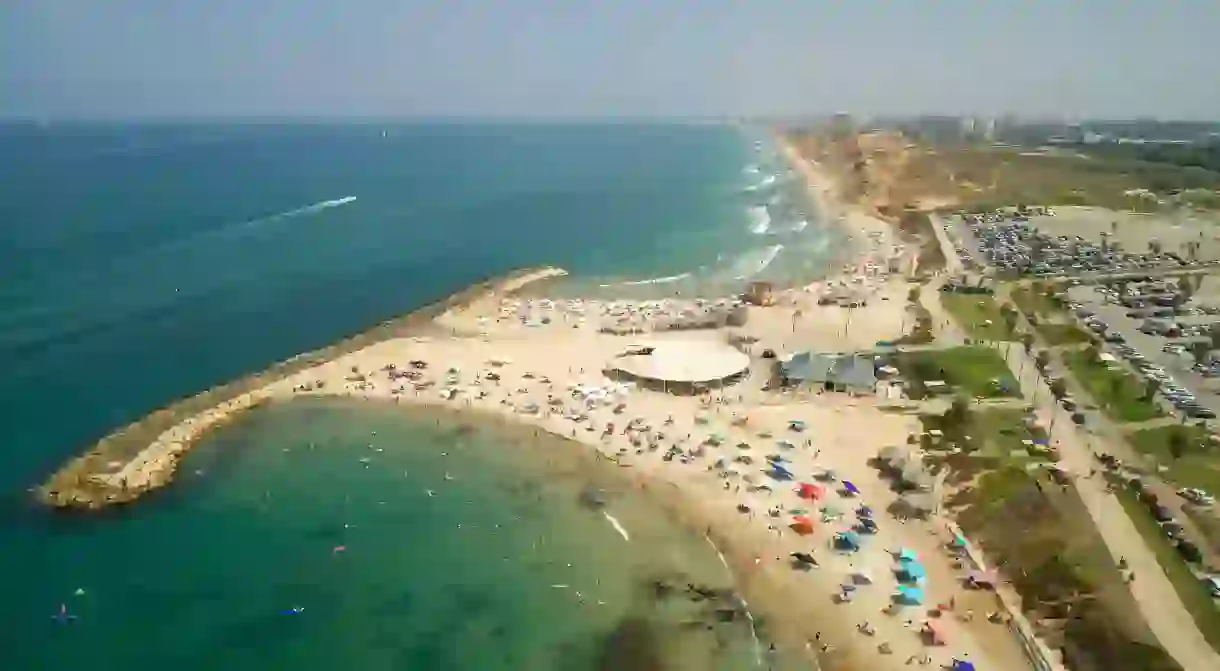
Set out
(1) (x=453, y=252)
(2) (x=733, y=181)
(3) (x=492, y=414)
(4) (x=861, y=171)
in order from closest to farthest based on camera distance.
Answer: (3) (x=492, y=414) → (1) (x=453, y=252) → (4) (x=861, y=171) → (2) (x=733, y=181)

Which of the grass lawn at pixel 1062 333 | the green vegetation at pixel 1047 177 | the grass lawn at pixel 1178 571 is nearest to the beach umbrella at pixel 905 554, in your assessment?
the grass lawn at pixel 1178 571

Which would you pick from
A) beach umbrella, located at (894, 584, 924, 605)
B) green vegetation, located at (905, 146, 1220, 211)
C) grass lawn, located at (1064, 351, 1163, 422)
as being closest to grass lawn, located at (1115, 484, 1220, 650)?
beach umbrella, located at (894, 584, 924, 605)

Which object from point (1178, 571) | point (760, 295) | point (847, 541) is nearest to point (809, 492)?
point (847, 541)

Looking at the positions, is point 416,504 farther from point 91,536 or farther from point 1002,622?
point 1002,622

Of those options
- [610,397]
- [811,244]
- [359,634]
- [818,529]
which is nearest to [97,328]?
[610,397]

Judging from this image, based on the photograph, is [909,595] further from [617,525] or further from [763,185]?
[763,185]
